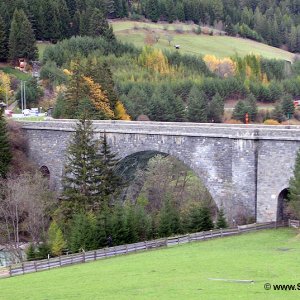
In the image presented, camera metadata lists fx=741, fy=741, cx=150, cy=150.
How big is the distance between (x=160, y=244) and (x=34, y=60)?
212ft

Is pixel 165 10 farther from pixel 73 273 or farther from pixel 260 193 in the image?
pixel 73 273

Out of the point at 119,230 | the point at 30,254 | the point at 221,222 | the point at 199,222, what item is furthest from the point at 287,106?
the point at 30,254

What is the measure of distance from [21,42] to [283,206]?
62933mm

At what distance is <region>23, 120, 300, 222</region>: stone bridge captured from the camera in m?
41.3

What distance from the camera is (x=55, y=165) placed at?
187 feet

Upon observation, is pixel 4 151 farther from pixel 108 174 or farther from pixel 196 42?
pixel 196 42

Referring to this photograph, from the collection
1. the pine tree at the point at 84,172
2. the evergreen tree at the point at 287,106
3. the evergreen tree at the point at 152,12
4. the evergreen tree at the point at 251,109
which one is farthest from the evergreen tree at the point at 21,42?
the evergreen tree at the point at 152,12

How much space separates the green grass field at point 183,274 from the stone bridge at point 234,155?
418cm

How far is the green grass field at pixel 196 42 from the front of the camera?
140m

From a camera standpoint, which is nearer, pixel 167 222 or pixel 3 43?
pixel 167 222

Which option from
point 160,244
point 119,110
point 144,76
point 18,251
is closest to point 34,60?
point 144,76

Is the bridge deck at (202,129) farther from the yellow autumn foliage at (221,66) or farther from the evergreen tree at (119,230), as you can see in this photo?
the yellow autumn foliage at (221,66)

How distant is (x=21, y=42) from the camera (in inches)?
3821

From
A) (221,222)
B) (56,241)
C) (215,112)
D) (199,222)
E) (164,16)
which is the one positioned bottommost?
(56,241)
